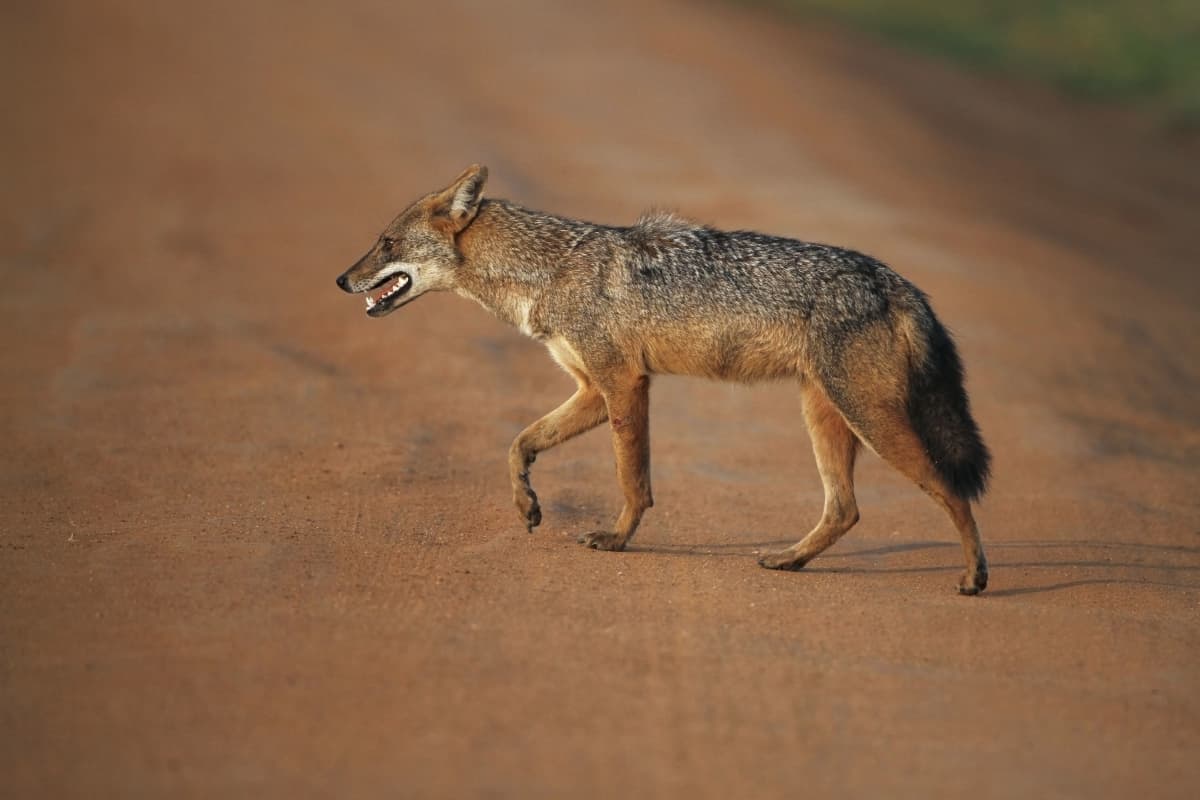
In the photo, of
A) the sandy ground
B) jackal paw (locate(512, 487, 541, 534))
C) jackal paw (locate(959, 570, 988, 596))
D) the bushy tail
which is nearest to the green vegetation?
the sandy ground

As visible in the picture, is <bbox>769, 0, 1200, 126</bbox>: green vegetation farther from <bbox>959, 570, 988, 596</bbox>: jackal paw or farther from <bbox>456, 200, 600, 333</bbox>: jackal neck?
<bbox>959, 570, 988, 596</bbox>: jackal paw

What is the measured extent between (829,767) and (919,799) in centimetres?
38

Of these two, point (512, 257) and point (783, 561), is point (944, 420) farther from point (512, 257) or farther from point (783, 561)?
point (512, 257)

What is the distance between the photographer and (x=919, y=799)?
5.26 m

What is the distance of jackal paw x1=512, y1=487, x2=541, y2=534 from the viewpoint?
8.32 metres

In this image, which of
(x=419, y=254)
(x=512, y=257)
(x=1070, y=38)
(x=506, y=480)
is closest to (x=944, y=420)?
(x=512, y=257)

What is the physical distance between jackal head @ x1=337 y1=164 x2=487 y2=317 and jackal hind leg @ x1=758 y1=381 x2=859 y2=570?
239 centimetres

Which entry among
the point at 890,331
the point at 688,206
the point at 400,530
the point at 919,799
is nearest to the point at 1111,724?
the point at 919,799

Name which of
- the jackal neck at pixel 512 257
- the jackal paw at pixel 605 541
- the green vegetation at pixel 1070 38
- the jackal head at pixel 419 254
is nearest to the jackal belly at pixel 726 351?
the jackal neck at pixel 512 257

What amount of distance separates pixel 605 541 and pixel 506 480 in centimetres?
165

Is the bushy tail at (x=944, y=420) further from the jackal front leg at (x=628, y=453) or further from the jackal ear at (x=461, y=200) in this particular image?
the jackal ear at (x=461, y=200)

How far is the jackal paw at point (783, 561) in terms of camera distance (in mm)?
8156

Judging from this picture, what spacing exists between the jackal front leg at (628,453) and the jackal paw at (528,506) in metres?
0.32

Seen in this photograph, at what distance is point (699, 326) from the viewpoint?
833 centimetres
